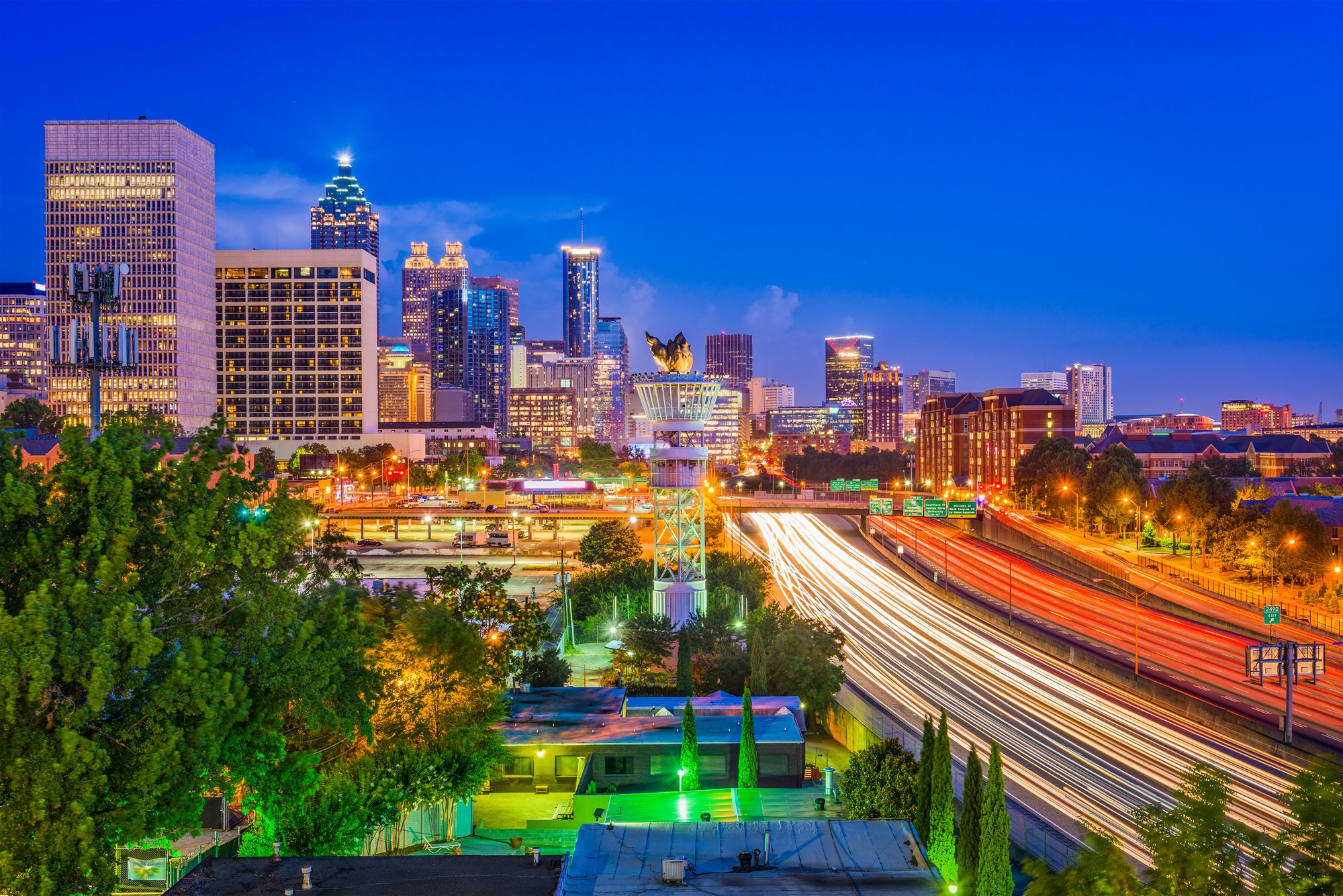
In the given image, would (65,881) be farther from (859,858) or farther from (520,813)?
(520,813)

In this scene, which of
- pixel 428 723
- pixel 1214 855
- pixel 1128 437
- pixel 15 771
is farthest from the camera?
pixel 1128 437

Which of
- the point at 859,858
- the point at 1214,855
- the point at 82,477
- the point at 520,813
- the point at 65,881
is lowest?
the point at 520,813

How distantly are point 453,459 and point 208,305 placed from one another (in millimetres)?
54631

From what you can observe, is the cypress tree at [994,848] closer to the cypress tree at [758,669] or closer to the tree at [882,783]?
the tree at [882,783]

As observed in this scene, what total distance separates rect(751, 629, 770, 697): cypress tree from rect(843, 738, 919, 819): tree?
36.8 feet

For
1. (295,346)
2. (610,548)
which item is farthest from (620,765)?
(295,346)

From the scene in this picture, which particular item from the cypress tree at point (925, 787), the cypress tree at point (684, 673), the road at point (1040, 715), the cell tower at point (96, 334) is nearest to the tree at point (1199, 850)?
the road at point (1040, 715)

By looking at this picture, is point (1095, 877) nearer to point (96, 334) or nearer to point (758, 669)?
point (96, 334)

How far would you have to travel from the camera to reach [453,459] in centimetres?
16325

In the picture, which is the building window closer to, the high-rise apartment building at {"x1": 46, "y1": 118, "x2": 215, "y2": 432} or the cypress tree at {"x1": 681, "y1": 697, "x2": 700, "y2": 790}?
the cypress tree at {"x1": 681, "y1": 697, "x2": 700, "y2": 790}

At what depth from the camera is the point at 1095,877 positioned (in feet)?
36.6

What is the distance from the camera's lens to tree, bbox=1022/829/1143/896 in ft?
36.0

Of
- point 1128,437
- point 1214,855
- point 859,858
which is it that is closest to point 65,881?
point 859,858

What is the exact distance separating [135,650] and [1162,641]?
177 feet
